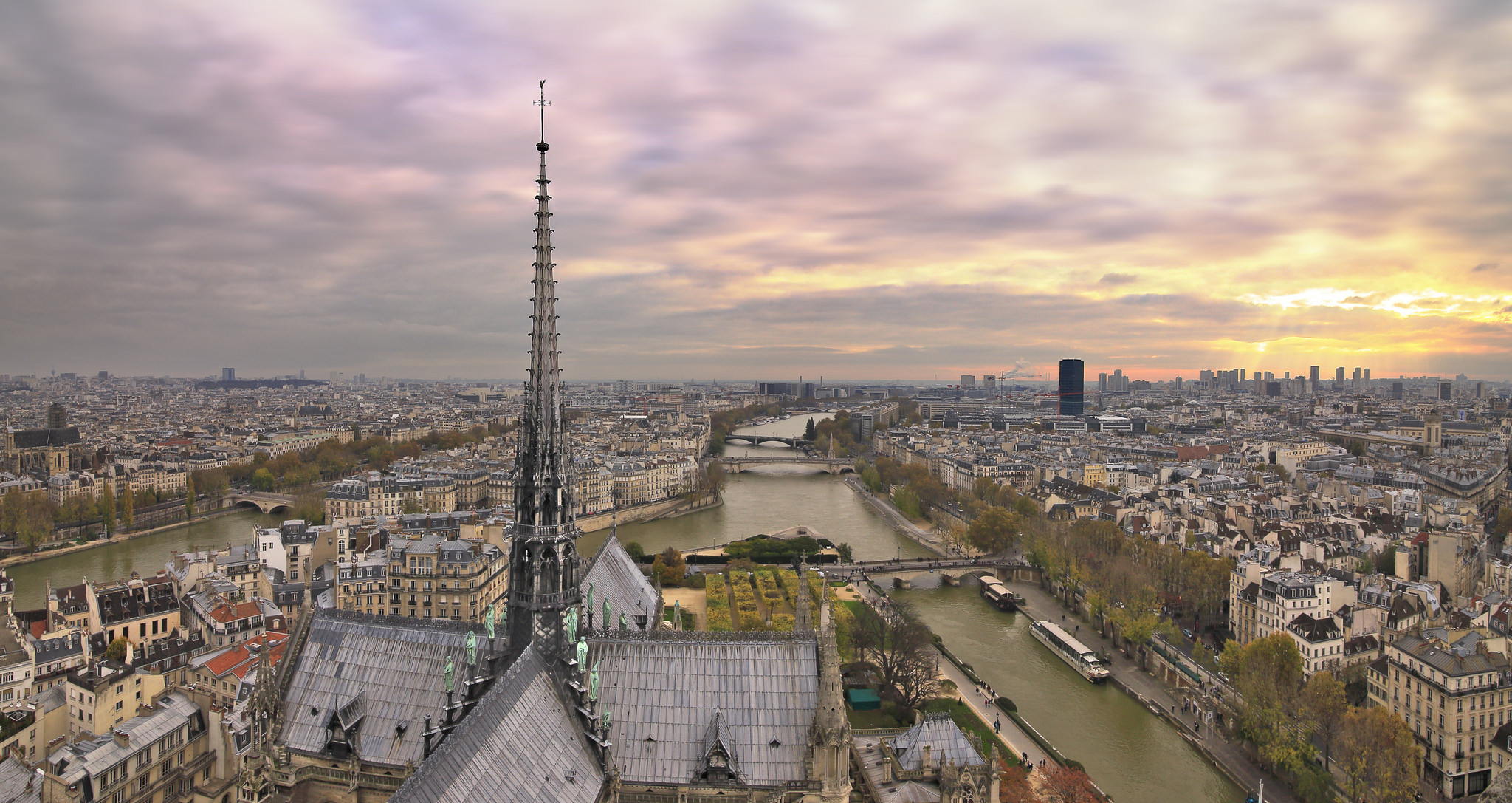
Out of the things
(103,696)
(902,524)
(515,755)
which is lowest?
Result: (902,524)

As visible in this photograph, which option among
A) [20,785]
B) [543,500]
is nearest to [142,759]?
[20,785]

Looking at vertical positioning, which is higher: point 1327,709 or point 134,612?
point 134,612

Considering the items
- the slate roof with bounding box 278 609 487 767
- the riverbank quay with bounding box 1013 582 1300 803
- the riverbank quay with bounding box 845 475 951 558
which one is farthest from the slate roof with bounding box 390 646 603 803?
the riverbank quay with bounding box 845 475 951 558

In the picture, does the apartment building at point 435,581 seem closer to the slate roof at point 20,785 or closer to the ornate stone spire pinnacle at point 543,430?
the slate roof at point 20,785

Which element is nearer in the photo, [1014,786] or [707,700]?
[707,700]

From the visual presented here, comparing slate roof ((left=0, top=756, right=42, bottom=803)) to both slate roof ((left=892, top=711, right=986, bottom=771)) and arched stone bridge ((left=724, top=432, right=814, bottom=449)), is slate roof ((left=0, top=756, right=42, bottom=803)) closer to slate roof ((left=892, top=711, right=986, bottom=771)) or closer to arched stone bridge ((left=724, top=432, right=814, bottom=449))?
slate roof ((left=892, top=711, right=986, bottom=771))

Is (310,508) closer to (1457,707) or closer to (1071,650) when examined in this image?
(1071,650)

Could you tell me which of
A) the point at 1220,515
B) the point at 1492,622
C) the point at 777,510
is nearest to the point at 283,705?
the point at 1492,622
